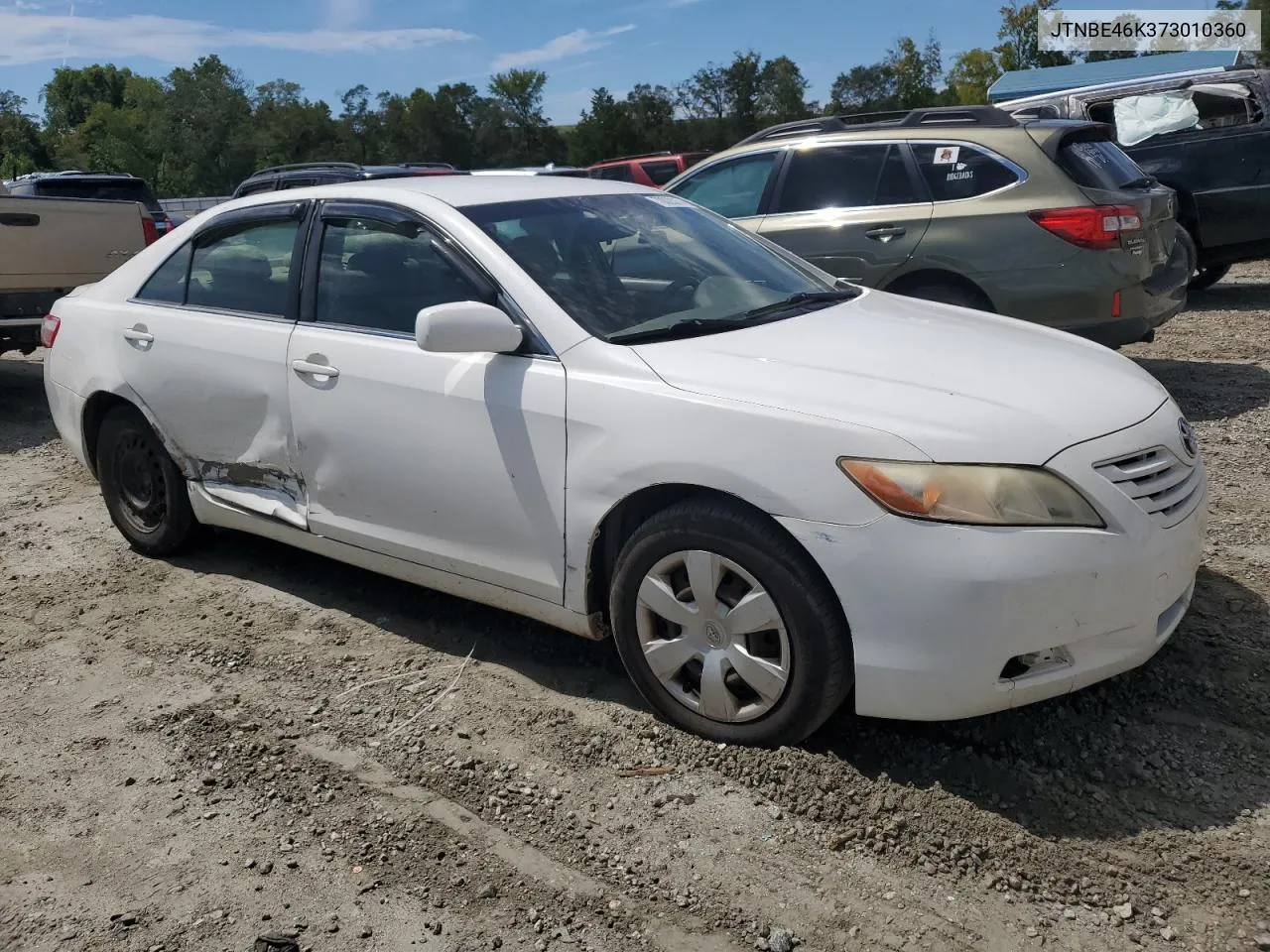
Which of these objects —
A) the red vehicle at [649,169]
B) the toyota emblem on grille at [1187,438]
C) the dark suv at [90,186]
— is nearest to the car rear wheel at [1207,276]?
the red vehicle at [649,169]

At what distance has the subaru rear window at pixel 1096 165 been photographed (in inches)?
260

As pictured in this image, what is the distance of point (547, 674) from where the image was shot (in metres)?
3.76

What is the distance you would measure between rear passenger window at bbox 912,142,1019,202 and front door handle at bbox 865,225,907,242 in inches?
11.6

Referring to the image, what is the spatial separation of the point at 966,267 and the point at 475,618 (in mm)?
3972

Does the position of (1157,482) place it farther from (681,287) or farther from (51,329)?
(51,329)

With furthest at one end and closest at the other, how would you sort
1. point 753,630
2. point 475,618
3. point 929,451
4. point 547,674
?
point 475,618 < point 547,674 < point 753,630 < point 929,451

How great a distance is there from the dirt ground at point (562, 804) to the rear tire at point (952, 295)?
279 cm

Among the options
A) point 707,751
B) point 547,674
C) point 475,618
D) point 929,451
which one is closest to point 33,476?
point 475,618

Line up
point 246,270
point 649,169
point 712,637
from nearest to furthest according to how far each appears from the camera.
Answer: point 712,637 → point 246,270 → point 649,169

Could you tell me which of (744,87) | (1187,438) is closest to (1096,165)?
(1187,438)

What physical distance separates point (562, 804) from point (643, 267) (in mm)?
1851

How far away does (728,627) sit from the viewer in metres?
3.04

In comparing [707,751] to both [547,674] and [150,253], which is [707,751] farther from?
[150,253]

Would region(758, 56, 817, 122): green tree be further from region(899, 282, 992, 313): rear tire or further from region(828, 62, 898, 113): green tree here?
region(899, 282, 992, 313): rear tire
